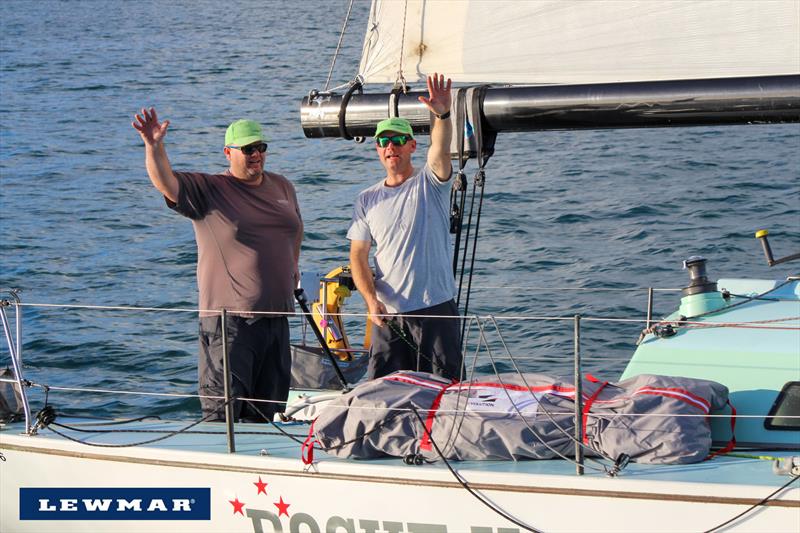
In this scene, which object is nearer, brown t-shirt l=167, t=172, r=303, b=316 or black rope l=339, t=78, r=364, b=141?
brown t-shirt l=167, t=172, r=303, b=316

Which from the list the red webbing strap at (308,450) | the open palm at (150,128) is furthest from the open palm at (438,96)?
the red webbing strap at (308,450)

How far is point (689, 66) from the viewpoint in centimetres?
575

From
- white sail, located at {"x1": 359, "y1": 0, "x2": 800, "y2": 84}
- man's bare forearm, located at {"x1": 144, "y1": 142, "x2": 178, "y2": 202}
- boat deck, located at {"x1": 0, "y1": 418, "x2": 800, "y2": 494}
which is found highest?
white sail, located at {"x1": 359, "y1": 0, "x2": 800, "y2": 84}

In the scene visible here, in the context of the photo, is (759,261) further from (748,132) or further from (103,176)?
(103,176)

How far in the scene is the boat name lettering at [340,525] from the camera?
4.57 meters

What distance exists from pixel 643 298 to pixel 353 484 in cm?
581

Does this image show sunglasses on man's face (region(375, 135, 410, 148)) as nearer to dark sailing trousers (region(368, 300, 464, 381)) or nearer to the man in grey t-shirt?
the man in grey t-shirt

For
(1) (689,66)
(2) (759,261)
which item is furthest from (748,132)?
(1) (689,66)

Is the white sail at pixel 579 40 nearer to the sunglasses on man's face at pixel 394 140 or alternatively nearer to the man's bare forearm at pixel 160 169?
the sunglasses on man's face at pixel 394 140

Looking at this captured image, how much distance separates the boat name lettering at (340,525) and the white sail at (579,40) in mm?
2358

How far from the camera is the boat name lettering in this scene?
15.0 ft

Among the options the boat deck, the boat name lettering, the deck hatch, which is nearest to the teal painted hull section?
the deck hatch

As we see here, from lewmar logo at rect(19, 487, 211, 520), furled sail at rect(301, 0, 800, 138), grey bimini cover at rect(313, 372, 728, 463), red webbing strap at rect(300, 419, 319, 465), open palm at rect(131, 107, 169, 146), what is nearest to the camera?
grey bimini cover at rect(313, 372, 728, 463)

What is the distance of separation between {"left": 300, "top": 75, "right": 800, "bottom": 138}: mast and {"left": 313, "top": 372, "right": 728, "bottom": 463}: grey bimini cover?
1180mm
